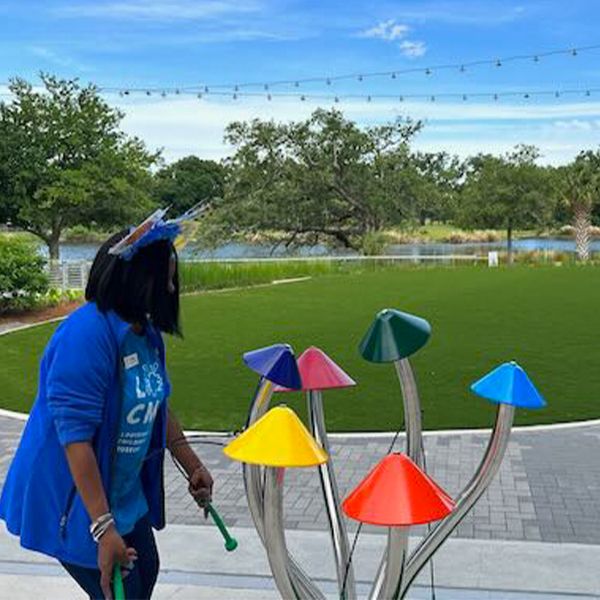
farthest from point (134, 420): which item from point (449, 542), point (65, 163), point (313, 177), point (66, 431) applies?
point (313, 177)

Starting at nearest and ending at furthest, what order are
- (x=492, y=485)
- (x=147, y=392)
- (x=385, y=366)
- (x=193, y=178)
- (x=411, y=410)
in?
(x=147, y=392), (x=411, y=410), (x=492, y=485), (x=385, y=366), (x=193, y=178)

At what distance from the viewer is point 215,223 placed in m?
35.6

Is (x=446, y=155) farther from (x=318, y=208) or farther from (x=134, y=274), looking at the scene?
(x=134, y=274)

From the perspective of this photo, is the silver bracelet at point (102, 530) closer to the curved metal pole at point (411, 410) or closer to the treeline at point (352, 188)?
the curved metal pole at point (411, 410)

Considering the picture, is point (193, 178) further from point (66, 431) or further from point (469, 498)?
point (66, 431)

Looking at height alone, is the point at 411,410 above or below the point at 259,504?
above

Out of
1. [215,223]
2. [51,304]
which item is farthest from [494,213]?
[51,304]

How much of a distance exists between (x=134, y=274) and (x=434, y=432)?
4.32 metres

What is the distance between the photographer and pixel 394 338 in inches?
105

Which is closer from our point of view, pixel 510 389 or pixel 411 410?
pixel 510 389

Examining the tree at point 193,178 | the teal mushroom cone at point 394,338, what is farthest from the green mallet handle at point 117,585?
the tree at point 193,178

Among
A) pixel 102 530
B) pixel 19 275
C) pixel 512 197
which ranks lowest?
pixel 19 275

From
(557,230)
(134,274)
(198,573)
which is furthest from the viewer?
(557,230)

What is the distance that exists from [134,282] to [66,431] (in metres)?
A: 0.43
